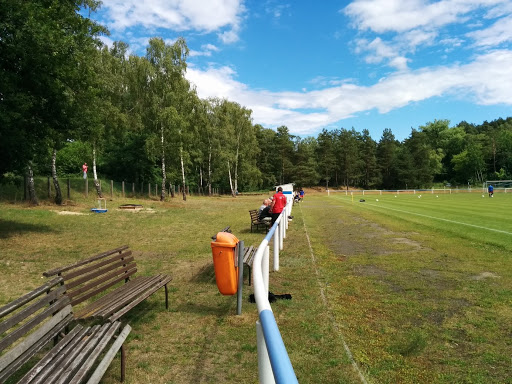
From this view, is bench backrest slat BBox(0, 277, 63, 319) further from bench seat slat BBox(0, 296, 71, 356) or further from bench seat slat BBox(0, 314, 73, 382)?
bench seat slat BBox(0, 314, 73, 382)

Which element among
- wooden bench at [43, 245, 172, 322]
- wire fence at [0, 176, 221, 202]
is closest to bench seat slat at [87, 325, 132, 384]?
wooden bench at [43, 245, 172, 322]

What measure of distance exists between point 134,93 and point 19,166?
840 inches

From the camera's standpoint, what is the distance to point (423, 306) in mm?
5078

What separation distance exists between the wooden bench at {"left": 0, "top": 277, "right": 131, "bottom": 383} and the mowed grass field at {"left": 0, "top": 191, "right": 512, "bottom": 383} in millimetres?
431

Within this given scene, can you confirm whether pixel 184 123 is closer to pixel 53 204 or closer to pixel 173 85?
pixel 173 85

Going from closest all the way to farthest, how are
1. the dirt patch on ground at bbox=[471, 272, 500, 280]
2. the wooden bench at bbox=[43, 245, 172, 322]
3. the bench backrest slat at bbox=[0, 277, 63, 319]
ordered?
1. the bench backrest slat at bbox=[0, 277, 63, 319]
2. the wooden bench at bbox=[43, 245, 172, 322]
3. the dirt patch on ground at bbox=[471, 272, 500, 280]

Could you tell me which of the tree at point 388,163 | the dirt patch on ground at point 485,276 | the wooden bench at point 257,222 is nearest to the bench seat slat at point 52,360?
the dirt patch on ground at point 485,276

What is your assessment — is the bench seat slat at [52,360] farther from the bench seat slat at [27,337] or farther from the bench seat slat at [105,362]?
the bench seat slat at [105,362]

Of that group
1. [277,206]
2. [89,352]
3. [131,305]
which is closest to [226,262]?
[131,305]

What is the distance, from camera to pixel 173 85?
A: 103 ft

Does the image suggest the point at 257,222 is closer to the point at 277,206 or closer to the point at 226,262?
the point at 277,206

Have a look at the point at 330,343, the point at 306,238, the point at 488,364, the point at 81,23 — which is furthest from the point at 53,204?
the point at 488,364

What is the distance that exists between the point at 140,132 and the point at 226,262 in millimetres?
33529

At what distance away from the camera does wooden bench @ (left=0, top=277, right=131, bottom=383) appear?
263cm
